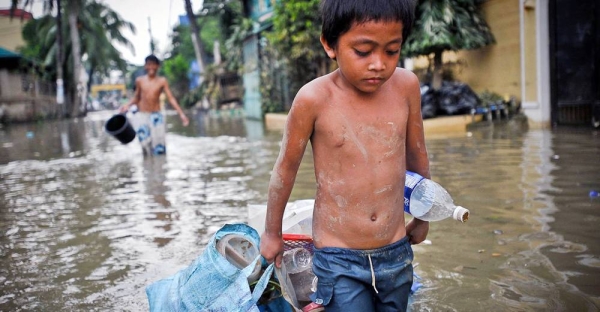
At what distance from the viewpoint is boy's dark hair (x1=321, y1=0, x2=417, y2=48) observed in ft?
5.97

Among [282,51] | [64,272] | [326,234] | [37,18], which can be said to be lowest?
[64,272]

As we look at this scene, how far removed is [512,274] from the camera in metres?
3.16

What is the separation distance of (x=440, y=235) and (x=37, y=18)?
134 ft

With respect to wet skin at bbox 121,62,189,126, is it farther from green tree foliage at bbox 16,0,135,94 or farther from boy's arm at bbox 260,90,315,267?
green tree foliage at bbox 16,0,135,94

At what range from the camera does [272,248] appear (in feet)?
6.68

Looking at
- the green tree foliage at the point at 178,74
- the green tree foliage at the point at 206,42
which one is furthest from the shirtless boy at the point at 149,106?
the green tree foliage at the point at 178,74

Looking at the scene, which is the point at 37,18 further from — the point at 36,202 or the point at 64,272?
the point at 64,272

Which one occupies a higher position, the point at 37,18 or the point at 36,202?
the point at 37,18

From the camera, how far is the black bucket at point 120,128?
8.38 m

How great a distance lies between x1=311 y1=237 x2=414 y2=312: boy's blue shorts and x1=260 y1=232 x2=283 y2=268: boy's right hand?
0.43 ft

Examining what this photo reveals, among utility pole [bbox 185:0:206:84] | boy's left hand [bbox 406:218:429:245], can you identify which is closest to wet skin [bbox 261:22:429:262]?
boy's left hand [bbox 406:218:429:245]

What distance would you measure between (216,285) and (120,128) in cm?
697

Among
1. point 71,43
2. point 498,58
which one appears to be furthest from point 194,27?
point 498,58

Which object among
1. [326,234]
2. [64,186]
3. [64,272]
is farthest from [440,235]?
[64,186]
